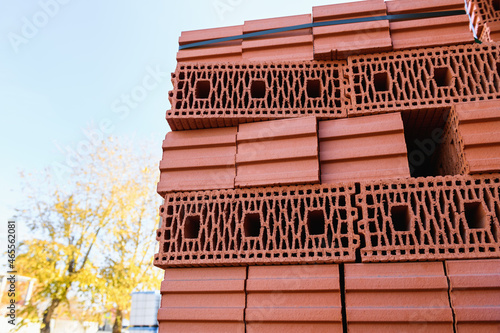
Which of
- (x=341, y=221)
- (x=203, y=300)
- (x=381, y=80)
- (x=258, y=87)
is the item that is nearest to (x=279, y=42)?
(x=258, y=87)

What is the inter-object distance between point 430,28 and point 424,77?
0.63 meters

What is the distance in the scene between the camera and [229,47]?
5.15 metres

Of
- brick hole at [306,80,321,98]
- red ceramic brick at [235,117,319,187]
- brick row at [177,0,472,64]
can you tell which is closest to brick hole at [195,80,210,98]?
brick row at [177,0,472,64]

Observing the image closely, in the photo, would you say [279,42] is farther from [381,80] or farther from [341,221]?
[341,221]

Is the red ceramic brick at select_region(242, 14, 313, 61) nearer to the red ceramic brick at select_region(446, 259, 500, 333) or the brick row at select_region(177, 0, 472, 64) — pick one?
the brick row at select_region(177, 0, 472, 64)

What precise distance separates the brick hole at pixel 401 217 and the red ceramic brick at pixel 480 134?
757 millimetres

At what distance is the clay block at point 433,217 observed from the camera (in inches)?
140

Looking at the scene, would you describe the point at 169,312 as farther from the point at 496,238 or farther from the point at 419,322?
the point at 496,238

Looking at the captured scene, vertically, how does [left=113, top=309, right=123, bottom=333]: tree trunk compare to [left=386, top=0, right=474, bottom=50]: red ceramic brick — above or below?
below

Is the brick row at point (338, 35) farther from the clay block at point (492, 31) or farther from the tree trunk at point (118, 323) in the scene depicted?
the tree trunk at point (118, 323)

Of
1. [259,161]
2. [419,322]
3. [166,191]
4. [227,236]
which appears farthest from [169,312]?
[419,322]

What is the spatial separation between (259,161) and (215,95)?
41.8 inches

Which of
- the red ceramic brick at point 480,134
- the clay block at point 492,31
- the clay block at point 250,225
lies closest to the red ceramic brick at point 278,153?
the clay block at point 250,225

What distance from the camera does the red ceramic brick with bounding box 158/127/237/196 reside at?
4390 mm
